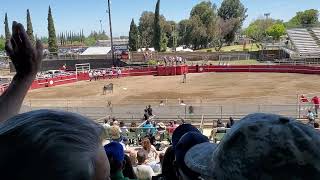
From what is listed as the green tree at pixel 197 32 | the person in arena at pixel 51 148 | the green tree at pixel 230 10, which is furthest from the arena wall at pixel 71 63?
the person in arena at pixel 51 148

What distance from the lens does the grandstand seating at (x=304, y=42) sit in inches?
2314

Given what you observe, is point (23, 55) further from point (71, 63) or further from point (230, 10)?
point (230, 10)

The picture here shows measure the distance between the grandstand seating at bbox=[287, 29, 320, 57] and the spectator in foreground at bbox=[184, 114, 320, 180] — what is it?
56945 millimetres

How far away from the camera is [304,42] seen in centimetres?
6297

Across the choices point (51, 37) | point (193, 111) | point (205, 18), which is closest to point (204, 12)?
point (205, 18)

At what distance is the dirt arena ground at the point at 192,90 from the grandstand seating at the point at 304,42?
19.8 meters

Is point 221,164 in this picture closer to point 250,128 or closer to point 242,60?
point 250,128

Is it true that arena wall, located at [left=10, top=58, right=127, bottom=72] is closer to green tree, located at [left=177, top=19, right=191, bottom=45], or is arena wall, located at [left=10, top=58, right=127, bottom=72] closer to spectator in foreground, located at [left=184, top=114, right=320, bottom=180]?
green tree, located at [left=177, top=19, right=191, bottom=45]

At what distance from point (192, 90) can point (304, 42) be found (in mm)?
35345

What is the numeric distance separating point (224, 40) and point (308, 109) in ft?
284

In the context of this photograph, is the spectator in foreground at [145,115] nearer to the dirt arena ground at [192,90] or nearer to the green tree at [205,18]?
the dirt arena ground at [192,90]

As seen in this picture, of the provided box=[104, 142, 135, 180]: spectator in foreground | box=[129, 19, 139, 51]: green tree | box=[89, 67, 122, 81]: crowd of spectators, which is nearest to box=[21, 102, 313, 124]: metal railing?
box=[104, 142, 135, 180]: spectator in foreground

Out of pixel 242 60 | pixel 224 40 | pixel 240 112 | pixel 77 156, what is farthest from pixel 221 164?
pixel 224 40

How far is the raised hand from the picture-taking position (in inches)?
99.2
